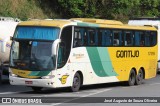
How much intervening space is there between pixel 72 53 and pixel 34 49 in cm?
165

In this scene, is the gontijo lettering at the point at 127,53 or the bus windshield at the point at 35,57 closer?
the bus windshield at the point at 35,57

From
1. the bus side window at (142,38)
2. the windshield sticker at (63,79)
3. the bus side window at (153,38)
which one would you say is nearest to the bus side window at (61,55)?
the windshield sticker at (63,79)

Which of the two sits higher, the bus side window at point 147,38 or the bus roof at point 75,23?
Answer: the bus roof at point 75,23

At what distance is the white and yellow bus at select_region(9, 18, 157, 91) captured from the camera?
2088 cm

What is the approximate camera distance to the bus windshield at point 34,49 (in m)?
20.9

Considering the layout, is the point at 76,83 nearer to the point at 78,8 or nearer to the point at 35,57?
the point at 35,57

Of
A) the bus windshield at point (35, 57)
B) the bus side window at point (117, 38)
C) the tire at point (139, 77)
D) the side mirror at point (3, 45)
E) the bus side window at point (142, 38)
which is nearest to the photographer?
the bus windshield at point (35, 57)

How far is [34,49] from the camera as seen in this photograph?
20984mm

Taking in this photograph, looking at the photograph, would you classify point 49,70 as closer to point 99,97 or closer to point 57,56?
point 57,56

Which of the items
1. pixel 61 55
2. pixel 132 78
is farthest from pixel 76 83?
pixel 132 78

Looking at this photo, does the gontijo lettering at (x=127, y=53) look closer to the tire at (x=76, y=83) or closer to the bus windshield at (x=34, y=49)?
the tire at (x=76, y=83)

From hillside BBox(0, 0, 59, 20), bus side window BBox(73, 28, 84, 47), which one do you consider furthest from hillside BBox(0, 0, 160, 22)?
bus side window BBox(73, 28, 84, 47)

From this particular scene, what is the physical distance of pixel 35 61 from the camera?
2091cm

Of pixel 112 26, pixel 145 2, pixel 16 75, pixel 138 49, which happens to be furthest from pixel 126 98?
pixel 145 2
